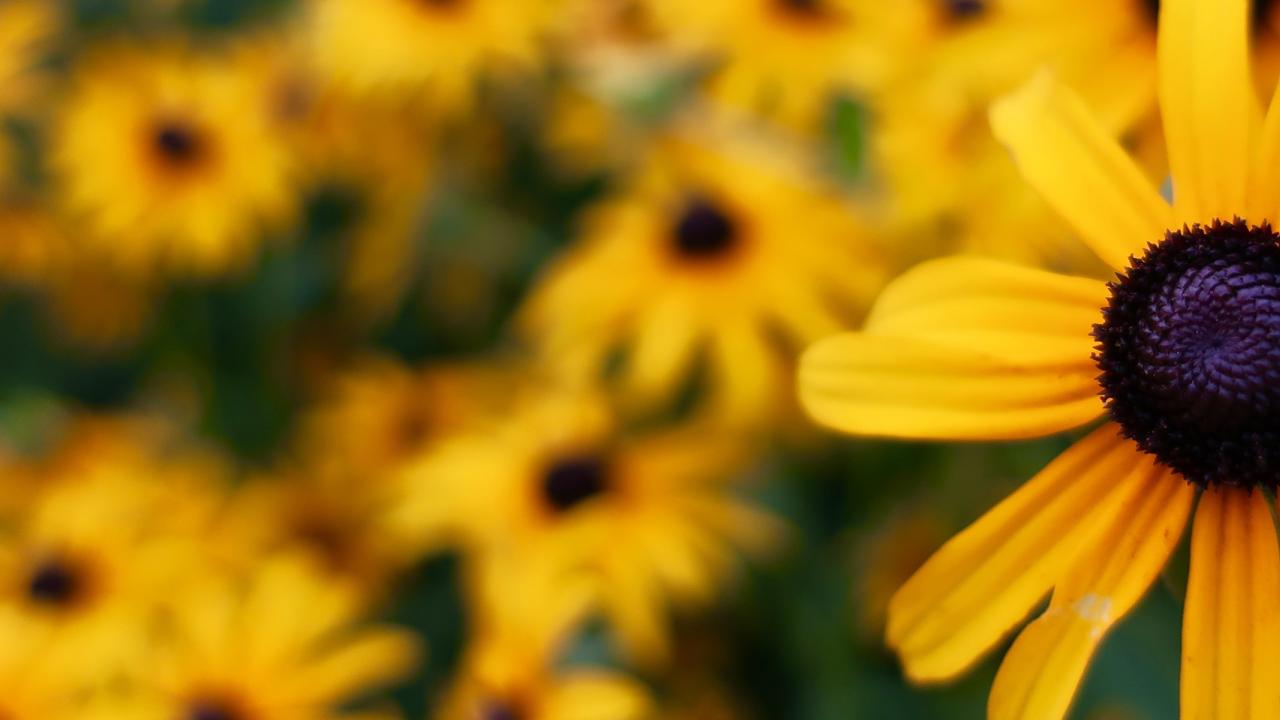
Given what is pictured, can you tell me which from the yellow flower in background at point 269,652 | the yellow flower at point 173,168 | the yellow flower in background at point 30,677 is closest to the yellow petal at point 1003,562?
the yellow flower in background at point 269,652

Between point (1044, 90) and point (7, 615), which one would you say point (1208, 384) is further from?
point (7, 615)

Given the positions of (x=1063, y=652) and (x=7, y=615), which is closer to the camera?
(x=1063, y=652)

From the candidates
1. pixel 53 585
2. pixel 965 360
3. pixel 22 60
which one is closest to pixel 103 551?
pixel 53 585

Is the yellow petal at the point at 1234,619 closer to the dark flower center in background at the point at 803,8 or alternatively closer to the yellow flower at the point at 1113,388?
the yellow flower at the point at 1113,388

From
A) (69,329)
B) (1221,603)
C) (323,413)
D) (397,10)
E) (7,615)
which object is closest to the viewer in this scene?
(1221,603)

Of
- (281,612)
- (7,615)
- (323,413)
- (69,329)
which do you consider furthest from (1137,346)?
(69,329)

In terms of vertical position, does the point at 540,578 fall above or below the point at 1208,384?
above

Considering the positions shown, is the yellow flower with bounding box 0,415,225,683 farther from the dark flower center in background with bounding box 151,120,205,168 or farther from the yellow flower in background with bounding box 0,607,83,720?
the dark flower center in background with bounding box 151,120,205,168
